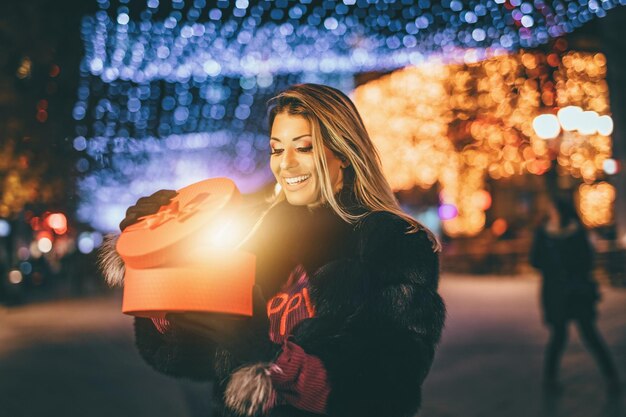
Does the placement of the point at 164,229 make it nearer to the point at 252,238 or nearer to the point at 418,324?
the point at 252,238

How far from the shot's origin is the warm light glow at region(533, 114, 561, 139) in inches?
714

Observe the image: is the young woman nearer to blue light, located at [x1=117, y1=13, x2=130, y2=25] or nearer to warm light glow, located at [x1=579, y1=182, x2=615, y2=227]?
blue light, located at [x1=117, y1=13, x2=130, y2=25]

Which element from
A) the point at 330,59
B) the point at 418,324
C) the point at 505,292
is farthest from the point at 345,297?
the point at 505,292

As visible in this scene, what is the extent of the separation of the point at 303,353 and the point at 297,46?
1404 cm

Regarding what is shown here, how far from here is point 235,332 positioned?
1968 millimetres

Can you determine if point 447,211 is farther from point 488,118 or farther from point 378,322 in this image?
point 378,322

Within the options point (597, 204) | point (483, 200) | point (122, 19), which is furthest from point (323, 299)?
point (483, 200)

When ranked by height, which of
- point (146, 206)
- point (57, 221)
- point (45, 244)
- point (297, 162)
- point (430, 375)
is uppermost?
point (297, 162)

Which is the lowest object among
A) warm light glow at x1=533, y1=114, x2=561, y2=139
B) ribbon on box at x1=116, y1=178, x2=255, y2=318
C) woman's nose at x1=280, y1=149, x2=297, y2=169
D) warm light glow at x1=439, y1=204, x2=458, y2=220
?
warm light glow at x1=439, y1=204, x2=458, y2=220

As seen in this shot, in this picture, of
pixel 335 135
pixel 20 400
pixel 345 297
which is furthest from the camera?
pixel 20 400

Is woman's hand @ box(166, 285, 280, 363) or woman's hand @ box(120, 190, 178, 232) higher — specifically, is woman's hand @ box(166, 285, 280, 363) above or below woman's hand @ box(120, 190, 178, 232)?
below

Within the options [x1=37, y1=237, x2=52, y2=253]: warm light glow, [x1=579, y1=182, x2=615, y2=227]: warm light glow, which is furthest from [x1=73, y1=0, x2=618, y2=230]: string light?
[x1=37, y1=237, x2=52, y2=253]: warm light glow

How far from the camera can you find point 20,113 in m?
15.7

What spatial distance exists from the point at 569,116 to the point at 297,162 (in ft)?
58.1
